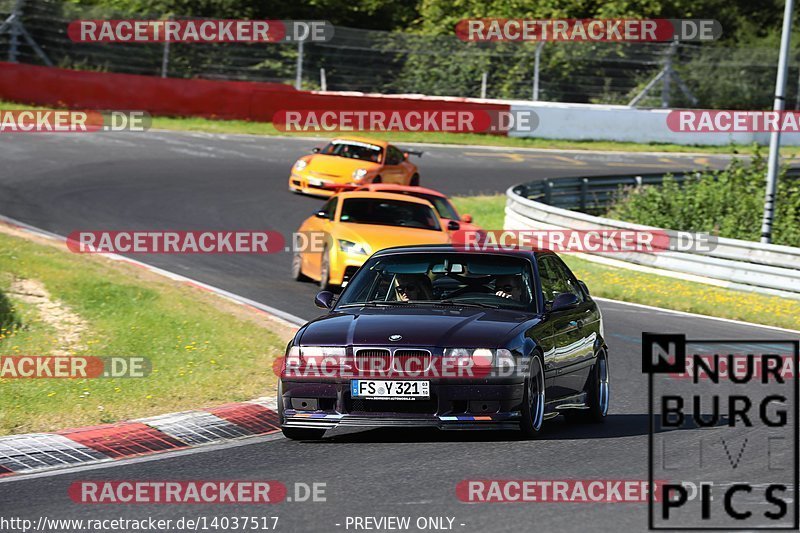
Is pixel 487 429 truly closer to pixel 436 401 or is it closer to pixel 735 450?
pixel 436 401

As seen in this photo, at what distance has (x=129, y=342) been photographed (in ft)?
43.2

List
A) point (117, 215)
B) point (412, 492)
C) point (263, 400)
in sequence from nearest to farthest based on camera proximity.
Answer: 1. point (412, 492)
2. point (263, 400)
3. point (117, 215)

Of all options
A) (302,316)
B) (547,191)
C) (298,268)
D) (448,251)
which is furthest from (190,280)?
(547,191)

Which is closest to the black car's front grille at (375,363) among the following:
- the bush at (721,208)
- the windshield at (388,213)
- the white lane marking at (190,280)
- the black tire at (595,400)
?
the black tire at (595,400)

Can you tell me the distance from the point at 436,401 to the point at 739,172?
20693 millimetres

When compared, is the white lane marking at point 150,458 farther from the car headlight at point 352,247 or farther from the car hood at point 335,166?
the car hood at point 335,166

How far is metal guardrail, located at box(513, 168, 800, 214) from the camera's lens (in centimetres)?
2789

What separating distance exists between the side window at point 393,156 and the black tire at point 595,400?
18502mm

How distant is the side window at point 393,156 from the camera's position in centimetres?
2917

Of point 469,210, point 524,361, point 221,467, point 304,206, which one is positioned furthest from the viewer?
point 469,210

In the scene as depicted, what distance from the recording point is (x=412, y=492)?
767 centimetres

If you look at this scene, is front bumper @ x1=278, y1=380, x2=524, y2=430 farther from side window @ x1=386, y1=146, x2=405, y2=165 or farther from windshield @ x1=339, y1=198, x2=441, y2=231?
side window @ x1=386, y1=146, x2=405, y2=165

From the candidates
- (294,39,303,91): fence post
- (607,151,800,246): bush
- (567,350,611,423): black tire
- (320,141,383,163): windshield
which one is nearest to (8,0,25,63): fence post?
(294,39,303,91): fence post

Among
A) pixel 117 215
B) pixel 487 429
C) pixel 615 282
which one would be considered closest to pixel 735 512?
pixel 487 429
